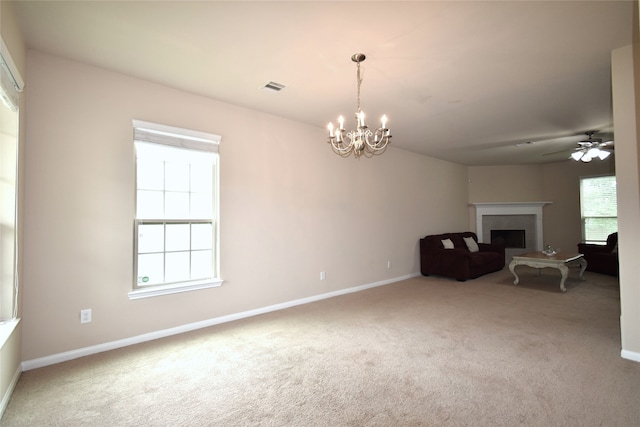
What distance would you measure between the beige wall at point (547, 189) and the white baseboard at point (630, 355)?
19.3 feet

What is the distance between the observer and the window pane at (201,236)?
348cm

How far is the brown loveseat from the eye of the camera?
230 inches

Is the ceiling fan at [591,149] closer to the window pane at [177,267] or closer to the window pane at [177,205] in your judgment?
the window pane at [177,205]

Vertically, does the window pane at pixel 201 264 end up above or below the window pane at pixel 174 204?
below

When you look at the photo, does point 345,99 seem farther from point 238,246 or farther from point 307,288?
point 307,288

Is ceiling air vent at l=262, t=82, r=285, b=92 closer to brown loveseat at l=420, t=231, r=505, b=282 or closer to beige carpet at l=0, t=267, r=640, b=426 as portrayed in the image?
beige carpet at l=0, t=267, r=640, b=426

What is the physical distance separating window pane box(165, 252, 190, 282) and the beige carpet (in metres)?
0.62

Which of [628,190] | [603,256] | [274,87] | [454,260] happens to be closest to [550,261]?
[454,260]

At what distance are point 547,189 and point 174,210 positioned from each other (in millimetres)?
8731

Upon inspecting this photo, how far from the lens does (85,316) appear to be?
276cm

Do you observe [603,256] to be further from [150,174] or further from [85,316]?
[85,316]

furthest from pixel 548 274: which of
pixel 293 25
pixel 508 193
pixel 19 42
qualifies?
pixel 19 42

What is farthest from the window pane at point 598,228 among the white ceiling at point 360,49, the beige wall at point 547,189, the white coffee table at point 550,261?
the white ceiling at point 360,49

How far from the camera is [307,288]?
449 cm
